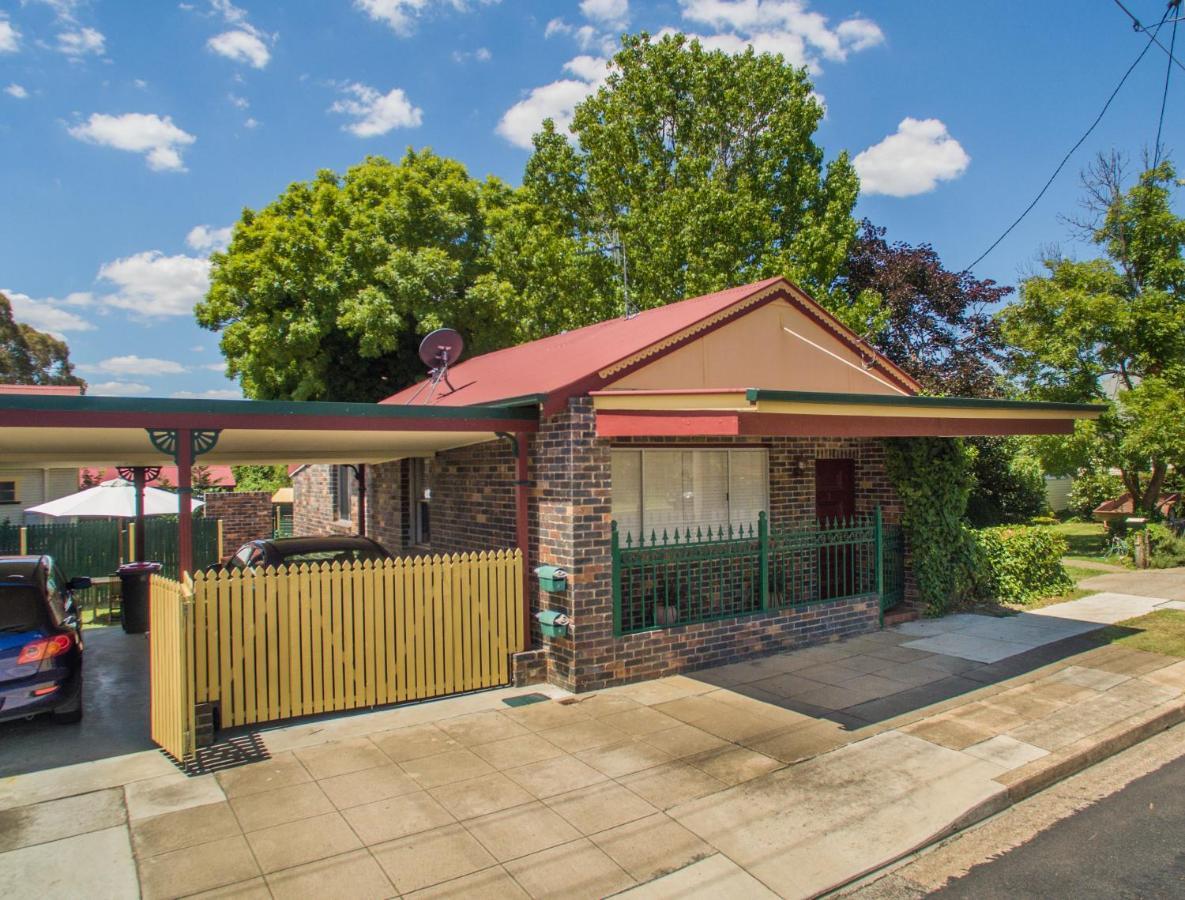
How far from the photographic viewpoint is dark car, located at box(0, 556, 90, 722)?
21.3 feet

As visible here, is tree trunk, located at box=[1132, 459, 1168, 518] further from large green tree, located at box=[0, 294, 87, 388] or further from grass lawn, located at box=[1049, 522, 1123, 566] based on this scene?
large green tree, located at box=[0, 294, 87, 388]

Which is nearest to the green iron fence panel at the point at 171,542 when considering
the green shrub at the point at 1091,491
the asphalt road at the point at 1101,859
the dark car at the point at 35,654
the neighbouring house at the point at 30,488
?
the dark car at the point at 35,654

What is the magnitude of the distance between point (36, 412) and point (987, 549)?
11.9 metres

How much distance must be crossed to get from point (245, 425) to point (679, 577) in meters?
4.63

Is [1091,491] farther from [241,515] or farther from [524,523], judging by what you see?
[241,515]

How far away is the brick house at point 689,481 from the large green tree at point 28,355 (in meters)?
44.9

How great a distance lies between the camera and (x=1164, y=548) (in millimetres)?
16062

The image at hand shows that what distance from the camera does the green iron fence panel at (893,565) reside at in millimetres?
11102

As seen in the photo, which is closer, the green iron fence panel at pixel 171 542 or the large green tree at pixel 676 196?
the green iron fence panel at pixel 171 542

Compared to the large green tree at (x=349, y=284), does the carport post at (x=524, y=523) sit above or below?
below

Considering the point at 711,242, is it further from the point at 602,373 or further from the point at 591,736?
the point at 591,736

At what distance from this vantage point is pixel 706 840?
4.84m

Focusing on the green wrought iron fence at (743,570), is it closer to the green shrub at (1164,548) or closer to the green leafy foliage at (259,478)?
the green shrub at (1164,548)

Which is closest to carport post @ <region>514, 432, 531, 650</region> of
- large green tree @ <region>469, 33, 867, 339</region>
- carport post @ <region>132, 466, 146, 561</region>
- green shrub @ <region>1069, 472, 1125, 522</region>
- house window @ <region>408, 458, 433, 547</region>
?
house window @ <region>408, 458, 433, 547</region>
